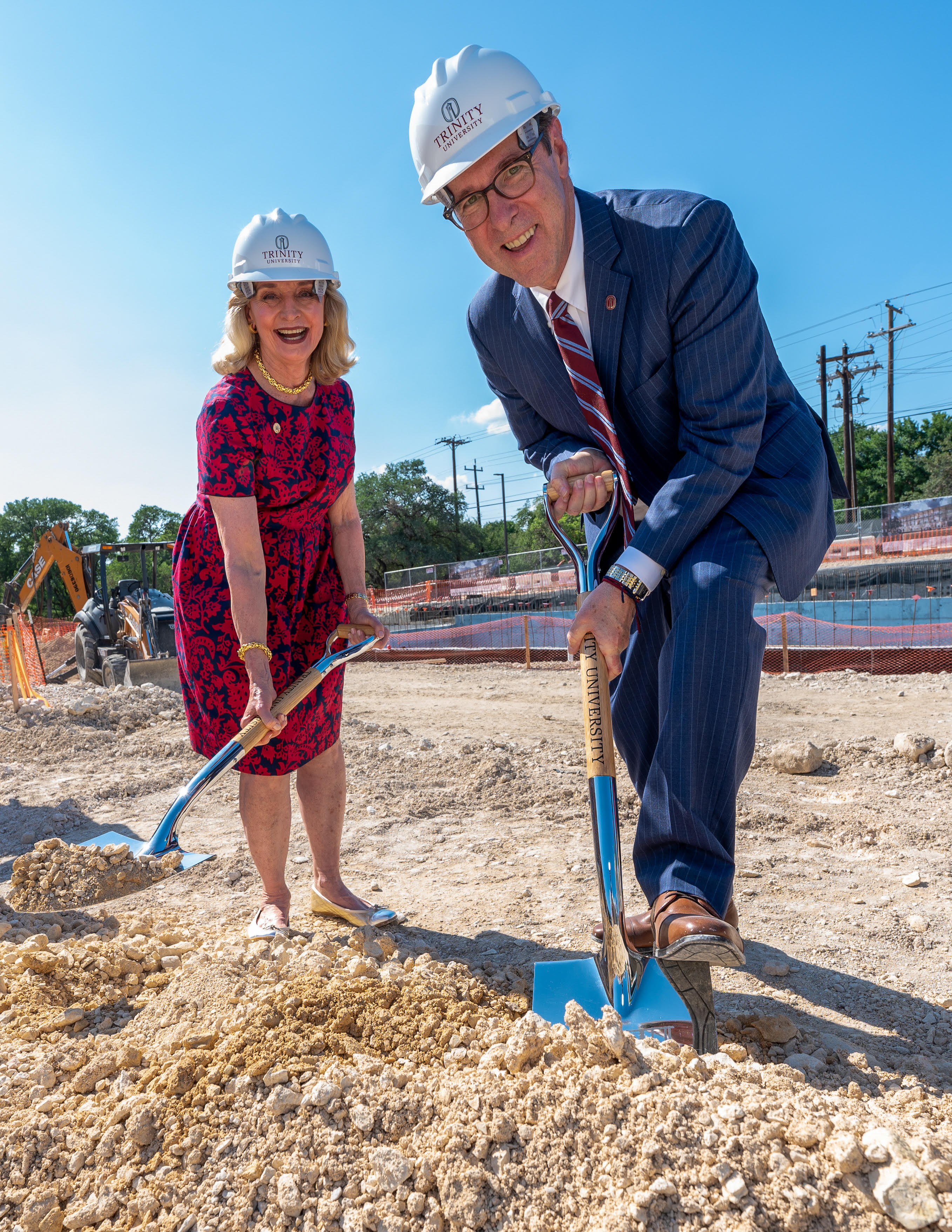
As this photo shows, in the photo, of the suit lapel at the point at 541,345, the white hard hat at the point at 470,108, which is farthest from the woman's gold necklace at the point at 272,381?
the white hard hat at the point at 470,108

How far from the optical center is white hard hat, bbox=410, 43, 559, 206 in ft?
6.31

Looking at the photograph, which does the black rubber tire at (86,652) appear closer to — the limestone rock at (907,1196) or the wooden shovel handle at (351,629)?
the wooden shovel handle at (351,629)

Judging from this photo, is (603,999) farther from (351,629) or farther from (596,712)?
(351,629)

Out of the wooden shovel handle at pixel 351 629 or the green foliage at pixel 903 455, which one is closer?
the wooden shovel handle at pixel 351 629

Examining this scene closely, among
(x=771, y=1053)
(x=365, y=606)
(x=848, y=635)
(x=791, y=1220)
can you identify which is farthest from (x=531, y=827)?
(x=848, y=635)

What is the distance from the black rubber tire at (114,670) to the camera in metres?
12.7

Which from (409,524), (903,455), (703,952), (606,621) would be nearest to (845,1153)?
(703,952)

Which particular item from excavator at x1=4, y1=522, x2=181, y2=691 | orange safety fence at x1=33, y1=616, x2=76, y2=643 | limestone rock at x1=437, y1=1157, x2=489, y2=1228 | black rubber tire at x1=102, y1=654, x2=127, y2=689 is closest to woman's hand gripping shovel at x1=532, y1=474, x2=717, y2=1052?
limestone rock at x1=437, y1=1157, x2=489, y2=1228

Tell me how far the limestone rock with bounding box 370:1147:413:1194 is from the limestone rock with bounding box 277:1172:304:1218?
15 cm

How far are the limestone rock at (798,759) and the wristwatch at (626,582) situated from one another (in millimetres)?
3413

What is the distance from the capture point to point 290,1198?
1450 millimetres

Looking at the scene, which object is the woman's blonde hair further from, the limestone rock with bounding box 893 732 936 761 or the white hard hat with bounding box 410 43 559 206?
the limestone rock with bounding box 893 732 936 761

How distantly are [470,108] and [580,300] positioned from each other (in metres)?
0.52

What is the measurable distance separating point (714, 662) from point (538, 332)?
3.63 feet
